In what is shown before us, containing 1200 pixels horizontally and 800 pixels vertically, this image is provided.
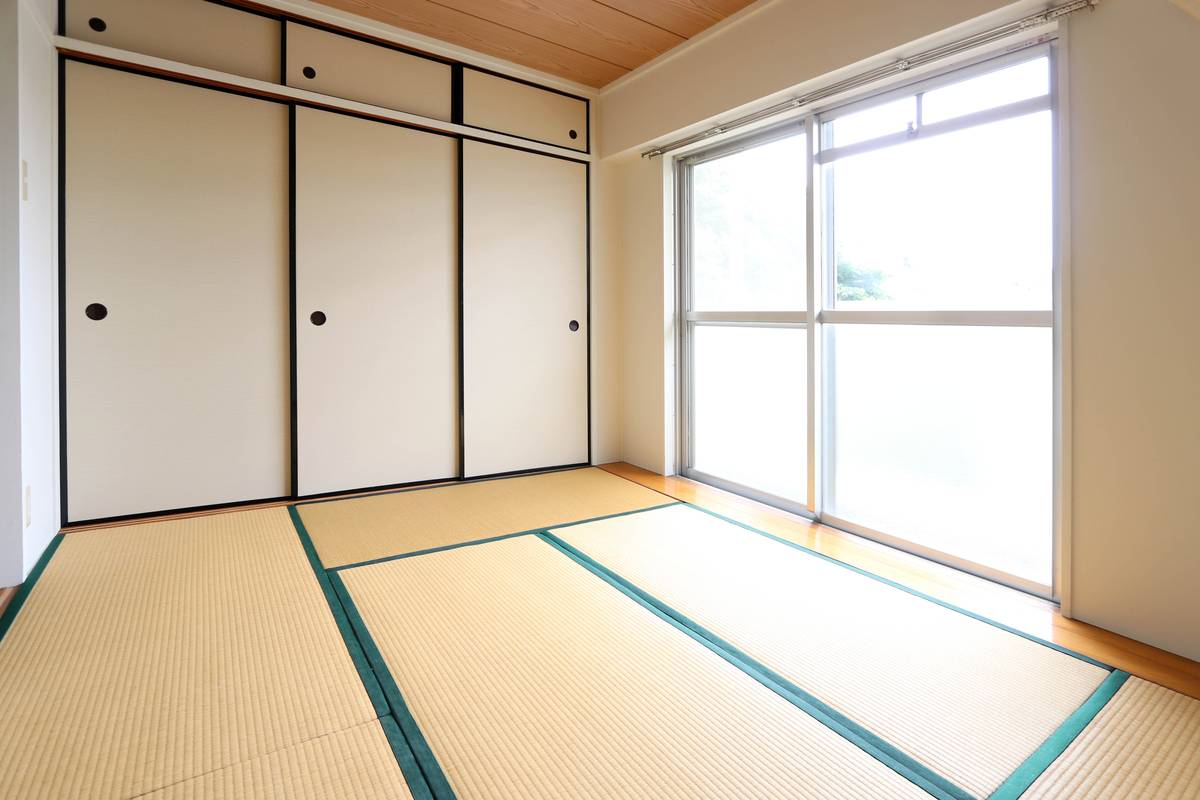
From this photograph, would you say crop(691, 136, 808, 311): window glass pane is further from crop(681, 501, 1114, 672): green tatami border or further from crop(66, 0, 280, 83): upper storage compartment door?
crop(66, 0, 280, 83): upper storage compartment door

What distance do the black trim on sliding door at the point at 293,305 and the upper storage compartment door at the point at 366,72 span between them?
0.23 meters

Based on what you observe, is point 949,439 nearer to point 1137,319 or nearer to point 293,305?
point 1137,319

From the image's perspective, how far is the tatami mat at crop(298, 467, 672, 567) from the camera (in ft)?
9.39

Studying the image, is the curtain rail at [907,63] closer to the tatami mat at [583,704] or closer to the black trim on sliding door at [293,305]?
the black trim on sliding door at [293,305]

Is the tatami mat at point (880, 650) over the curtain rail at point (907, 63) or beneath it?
beneath

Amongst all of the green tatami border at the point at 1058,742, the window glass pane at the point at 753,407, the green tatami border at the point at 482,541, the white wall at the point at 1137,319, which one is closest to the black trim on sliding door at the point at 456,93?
the window glass pane at the point at 753,407

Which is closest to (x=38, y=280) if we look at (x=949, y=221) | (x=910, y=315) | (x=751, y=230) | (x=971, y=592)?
(x=751, y=230)

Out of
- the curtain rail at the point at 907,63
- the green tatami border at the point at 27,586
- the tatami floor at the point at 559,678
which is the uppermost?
the curtain rail at the point at 907,63

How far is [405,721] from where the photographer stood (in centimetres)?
158

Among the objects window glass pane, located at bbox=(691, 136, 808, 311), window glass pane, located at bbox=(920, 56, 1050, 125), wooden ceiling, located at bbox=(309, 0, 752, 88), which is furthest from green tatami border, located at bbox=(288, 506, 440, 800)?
window glass pane, located at bbox=(920, 56, 1050, 125)

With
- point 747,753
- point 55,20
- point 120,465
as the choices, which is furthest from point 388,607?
point 55,20

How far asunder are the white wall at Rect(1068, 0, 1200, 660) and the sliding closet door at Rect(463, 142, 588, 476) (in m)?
2.86

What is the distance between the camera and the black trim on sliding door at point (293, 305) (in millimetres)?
3363

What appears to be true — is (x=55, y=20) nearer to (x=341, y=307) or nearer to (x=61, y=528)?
(x=341, y=307)
